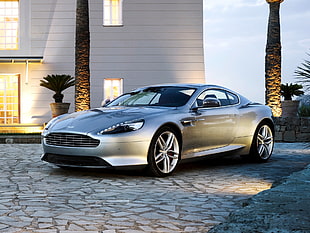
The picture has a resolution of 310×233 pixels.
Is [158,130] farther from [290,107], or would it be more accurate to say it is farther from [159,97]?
[290,107]

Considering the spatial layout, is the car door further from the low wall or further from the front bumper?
the low wall

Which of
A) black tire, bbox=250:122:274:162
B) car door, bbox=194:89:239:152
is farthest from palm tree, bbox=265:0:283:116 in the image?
car door, bbox=194:89:239:152

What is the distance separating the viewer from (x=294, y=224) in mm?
3529

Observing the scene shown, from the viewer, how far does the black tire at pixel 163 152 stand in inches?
277

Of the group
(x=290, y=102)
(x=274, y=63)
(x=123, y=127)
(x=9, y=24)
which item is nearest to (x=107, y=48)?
(x=9, y=24)

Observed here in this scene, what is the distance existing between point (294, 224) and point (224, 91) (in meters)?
5.41

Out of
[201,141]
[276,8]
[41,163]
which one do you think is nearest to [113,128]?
[201,141]

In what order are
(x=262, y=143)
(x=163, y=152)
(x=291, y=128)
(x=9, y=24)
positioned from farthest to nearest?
1. (x=9, y=24)
2. (x=291, y=128)
3. (x=262, y=143)
4. (x=163, y=152)

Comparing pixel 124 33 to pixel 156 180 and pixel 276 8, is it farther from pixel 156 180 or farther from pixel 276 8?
pixel 156 180

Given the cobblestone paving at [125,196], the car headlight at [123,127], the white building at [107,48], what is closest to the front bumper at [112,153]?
the car headlight at [123,127]

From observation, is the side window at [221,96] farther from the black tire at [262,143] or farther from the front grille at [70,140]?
the front grille at [70,140]

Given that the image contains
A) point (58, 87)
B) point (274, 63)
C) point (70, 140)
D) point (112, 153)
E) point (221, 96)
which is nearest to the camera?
point (112, 153)

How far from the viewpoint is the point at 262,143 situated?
361 inches

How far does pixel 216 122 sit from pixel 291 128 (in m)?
8.14
